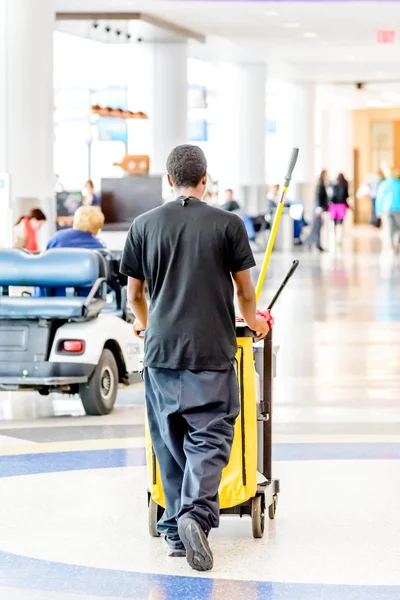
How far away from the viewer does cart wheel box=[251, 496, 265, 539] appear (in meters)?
5.46

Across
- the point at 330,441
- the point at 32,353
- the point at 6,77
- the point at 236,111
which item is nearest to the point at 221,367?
the point at 330,441

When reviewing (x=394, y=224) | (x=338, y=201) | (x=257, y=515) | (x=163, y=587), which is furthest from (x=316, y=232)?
(x=163, y=587)

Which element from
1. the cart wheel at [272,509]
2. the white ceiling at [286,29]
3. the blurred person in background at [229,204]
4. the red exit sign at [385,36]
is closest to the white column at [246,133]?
the white ceiling at [286,29]

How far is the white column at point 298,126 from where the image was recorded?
41281 millimetres

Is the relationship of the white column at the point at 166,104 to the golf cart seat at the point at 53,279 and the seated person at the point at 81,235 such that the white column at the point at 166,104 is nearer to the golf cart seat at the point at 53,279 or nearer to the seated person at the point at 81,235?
the seated person at the point at 81,235

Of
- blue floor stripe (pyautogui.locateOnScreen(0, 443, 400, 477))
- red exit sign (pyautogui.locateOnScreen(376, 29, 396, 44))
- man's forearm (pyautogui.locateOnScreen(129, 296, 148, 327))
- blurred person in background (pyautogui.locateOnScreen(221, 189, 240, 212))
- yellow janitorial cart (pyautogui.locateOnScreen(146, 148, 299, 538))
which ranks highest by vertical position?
red exit sign (pyautogui.locateOnScreen(376, 29, 396, 44))

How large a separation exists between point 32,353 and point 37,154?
7.72 meters

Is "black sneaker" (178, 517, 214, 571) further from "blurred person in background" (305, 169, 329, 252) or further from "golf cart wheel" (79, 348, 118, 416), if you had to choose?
"blurred person in background" (305, 169, 329, 252)

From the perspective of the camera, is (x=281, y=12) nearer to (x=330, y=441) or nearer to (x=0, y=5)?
(x=0, y=5)

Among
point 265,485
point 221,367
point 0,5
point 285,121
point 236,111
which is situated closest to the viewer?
point 221,367

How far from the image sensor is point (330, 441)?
26.3 ft

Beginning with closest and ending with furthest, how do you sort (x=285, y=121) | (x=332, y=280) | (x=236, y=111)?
(x=332, y=280) < (x=236, y=111) < (x=285, y=121)

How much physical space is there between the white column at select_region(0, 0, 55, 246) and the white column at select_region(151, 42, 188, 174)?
1002 cm

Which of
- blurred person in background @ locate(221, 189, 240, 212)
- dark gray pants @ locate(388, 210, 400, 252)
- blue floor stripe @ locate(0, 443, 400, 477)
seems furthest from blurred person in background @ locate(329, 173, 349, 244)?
blue floor stripe @ locate(0, 443, 400, 477)
